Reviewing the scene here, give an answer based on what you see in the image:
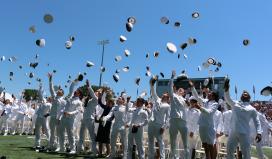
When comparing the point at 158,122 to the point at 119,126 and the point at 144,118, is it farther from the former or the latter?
the point at 119,126

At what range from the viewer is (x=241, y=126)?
33.5ft

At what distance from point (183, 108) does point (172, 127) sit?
66 cm

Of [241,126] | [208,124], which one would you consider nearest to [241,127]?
[241,126]

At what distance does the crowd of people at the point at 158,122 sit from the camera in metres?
10.5

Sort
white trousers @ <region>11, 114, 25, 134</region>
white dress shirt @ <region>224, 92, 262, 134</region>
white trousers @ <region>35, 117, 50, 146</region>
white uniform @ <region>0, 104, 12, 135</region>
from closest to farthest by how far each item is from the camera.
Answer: white dress shirt @ <region>224, 92, 262, 134</region>
white trousers @ <region>35, 117, 50, 146</region>
white uniform @ <region>0, 104, 12, 135</region>
white trousers @ <region>11, 114, 25, 134</region>

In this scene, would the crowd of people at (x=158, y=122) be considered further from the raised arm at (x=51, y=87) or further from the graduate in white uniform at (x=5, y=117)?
the graduate in white uniform at (x=5, y=117)

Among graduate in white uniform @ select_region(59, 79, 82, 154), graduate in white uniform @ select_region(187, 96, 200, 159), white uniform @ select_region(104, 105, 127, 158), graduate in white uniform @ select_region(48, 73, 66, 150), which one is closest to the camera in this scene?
white uniform @ select_region(104, 105, 127, 158)

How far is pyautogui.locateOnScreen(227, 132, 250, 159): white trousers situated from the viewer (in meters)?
10.1

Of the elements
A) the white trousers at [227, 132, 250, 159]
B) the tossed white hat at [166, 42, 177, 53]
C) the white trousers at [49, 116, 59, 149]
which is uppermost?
the tossed white hat at [166, 42, 177, 53]

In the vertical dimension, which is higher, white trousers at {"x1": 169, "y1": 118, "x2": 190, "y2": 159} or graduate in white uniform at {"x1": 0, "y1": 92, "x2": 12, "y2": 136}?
graduate in white uniform at {"x1": 0, "y1": 92, "x2": 12, "y2": 136}

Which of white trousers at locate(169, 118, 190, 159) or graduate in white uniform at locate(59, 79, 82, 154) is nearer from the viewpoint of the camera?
white trousers at locate(169, 118, 190, 159)

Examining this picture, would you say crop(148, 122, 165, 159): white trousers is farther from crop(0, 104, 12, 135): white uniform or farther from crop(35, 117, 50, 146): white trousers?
crop(0, 104, 12, 135): white uniform

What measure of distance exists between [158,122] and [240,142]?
3145 mm

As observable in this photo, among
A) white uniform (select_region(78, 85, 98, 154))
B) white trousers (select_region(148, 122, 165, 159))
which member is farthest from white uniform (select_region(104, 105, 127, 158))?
white trousers (select_region(148, 122, 165, 159))
